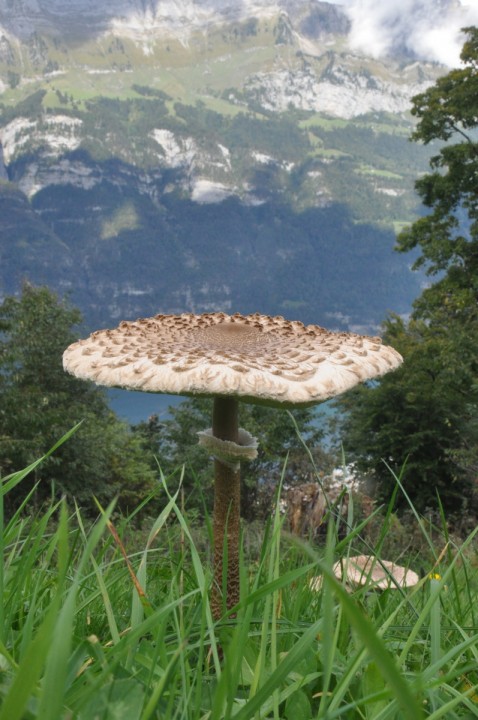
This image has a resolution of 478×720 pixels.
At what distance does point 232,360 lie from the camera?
223 centimetres

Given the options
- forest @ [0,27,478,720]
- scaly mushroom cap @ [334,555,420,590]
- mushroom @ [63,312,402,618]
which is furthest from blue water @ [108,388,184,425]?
mushroom @ [63,312,402,618]

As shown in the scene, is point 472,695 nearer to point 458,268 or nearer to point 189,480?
point 458,268

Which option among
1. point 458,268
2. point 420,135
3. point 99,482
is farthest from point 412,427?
point 99,482

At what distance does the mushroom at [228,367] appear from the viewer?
2098 millimetres

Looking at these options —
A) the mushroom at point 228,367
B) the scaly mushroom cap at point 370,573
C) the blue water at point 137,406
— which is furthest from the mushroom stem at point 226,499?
the blue water at point 137,406

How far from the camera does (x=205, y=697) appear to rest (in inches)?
63.4

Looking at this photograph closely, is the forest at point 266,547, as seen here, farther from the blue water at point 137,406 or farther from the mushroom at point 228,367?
the blue water at point 137,406

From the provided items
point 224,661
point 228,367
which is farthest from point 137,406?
point 224,661

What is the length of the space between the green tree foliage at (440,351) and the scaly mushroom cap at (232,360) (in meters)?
18.7

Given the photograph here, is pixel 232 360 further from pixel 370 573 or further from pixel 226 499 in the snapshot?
pixel 370 573

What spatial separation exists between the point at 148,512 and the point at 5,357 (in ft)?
49.4

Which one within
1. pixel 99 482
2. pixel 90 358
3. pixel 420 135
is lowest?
pixel 99 482

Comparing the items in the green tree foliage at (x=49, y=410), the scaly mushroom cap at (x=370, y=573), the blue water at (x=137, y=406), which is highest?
the scaly mushroom cap at (x=370, y=573)

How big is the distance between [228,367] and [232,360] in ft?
0.38
